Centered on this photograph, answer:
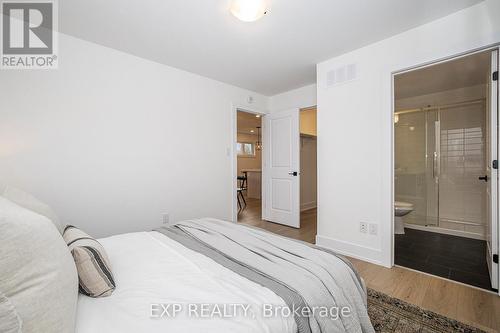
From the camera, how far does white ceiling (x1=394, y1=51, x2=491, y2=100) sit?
2.80 m

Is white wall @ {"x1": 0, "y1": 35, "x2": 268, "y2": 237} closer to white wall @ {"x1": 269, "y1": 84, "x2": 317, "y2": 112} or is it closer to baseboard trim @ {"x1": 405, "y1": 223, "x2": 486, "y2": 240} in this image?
white wall @ {"x1": 269, "y1": 84, "x2": 317, "y2": 112}

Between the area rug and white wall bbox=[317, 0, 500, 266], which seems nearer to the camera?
the area rug

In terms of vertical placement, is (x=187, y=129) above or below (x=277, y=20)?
below

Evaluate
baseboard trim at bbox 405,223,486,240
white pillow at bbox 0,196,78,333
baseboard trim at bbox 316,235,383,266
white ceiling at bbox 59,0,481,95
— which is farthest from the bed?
baseboard trim at bbox 405,223,486,240

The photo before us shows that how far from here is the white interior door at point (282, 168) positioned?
3916mm

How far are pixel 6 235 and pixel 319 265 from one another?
1.24 meters

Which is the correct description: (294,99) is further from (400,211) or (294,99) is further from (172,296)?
(172,296)

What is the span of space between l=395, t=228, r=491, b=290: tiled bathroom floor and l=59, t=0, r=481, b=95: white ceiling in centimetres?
258

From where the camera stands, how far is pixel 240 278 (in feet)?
3.53

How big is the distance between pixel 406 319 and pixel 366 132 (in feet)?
6.07

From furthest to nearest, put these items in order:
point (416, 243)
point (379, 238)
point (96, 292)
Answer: point (416, 243) → point (379, 238) → point (96, 292)

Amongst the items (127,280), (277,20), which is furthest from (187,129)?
(127,280)

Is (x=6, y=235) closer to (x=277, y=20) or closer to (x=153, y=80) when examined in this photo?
(x=277, y=20)

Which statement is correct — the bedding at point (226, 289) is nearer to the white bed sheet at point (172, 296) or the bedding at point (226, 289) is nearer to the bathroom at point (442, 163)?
the white bed sheet at point (172, 296)
